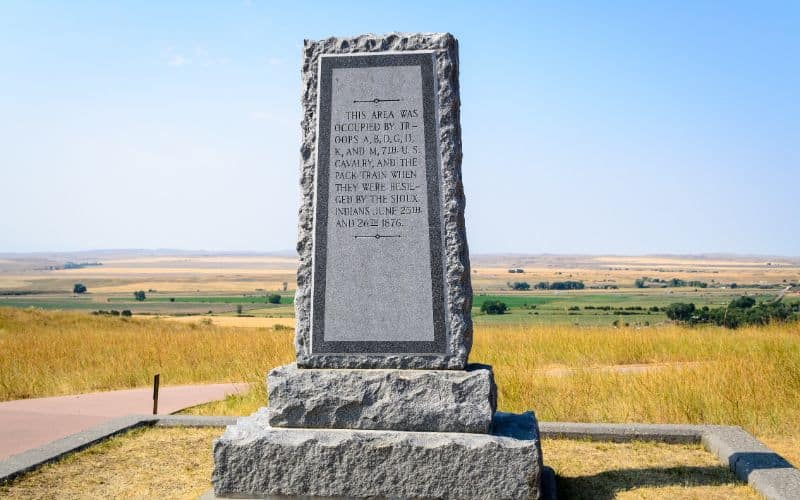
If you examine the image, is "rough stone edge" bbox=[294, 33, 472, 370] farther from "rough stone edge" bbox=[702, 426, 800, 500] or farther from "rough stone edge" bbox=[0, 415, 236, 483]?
"rough stone edge" bbox=[0, 415, 236, 483]

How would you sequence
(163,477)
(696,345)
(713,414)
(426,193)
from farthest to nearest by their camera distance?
1. (696,345)
2. (713,414)
3. (163,477)
4. (426,193)

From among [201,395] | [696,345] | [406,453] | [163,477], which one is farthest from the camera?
[696,345]

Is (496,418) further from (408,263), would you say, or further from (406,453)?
(408,263)

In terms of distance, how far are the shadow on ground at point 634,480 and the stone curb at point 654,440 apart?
19cm

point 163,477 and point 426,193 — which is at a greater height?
point 426,193

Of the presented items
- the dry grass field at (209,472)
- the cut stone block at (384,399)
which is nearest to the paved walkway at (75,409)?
the dry grass field at (209,472)

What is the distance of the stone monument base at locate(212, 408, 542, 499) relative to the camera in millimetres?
4246

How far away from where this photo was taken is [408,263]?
461 cm

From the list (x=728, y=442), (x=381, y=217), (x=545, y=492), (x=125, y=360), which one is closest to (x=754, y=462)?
(x=728, y=442)

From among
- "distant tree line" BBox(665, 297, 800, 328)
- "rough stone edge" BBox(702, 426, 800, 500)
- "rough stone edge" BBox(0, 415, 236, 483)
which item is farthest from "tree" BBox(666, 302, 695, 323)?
"rough stone edge" BBox(0, 415, 236, 483)

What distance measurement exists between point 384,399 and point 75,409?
5.50 metres

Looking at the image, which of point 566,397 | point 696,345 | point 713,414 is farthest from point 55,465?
point 696,345

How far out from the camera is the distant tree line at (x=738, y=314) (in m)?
15.5

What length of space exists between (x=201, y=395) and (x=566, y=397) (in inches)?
185
